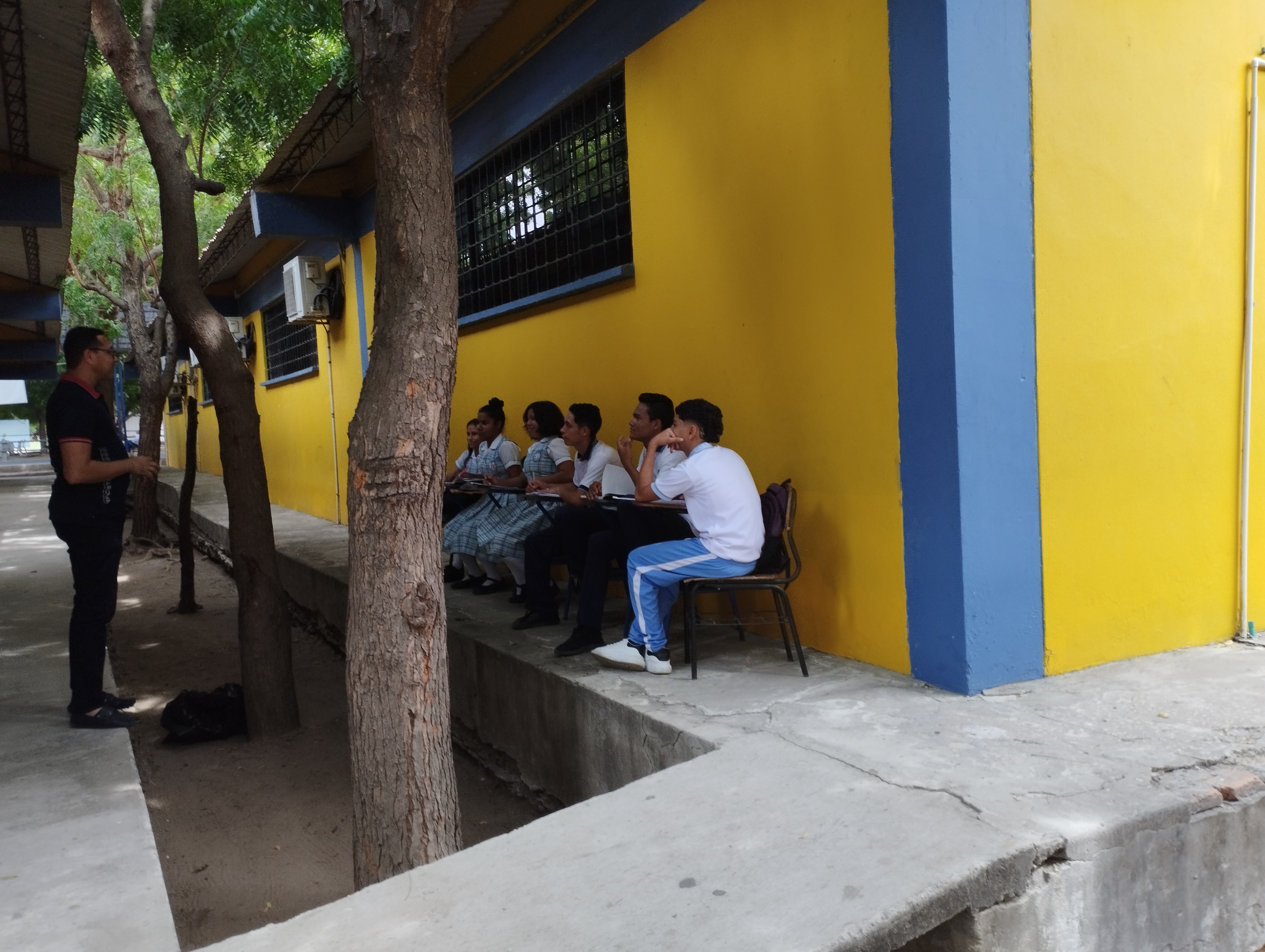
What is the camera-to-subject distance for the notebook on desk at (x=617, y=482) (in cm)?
536

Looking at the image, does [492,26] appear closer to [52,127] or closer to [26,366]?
[52,127]

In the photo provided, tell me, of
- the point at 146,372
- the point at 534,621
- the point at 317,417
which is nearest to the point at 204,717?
the point at 534,621

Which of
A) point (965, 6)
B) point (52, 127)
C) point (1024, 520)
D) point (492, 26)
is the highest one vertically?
point (492, 26)

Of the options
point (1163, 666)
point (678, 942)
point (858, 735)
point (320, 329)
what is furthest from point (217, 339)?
point (320, 329)

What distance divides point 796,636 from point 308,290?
8.30 m

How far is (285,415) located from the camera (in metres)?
14.0

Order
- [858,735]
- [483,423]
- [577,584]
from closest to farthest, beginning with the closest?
[858,735] < [577,584] < [483,423]

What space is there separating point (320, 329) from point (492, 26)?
5639 mm

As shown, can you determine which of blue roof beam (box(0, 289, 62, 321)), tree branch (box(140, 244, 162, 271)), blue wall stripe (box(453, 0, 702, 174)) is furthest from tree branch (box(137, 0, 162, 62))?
blue roof beam (box(0, 289, 62, 321))

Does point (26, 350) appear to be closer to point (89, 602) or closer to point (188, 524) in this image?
point (188, 524)

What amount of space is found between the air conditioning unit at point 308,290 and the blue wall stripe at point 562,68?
3501mm

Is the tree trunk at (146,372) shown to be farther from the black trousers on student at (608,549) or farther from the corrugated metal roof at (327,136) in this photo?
the black trousers on student at (608,549)

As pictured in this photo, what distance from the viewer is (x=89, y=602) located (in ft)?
15.0

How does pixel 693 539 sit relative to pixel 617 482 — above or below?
below
